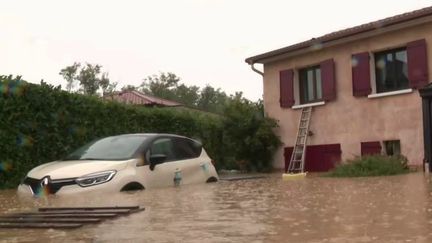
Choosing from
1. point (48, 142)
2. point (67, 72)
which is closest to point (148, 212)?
point (48, 142)

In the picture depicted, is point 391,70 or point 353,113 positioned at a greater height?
point 391,70

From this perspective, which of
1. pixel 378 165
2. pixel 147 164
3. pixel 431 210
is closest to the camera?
pixel 431 210

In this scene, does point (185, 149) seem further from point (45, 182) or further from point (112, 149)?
point (45, 182)

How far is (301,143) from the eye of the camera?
20203 millimetres

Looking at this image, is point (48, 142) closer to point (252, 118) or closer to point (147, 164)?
point (147, 164)

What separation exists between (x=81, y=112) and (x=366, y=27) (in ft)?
29.9

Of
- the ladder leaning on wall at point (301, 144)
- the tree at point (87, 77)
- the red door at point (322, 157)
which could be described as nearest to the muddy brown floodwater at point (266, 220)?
the red door at point (322, 157)

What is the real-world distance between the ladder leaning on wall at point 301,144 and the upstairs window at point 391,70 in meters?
2.80

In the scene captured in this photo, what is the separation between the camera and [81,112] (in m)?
14.6

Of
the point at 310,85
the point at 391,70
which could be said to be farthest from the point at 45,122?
the point at 391,70

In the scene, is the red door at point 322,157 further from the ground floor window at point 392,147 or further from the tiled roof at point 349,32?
the tiled roof at point 349,32

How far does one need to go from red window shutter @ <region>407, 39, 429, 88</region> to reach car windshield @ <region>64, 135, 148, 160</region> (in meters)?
9.87

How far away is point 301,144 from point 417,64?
5.06 metres

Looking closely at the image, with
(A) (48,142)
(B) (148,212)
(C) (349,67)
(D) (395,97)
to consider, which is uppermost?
(C) (349,67)
